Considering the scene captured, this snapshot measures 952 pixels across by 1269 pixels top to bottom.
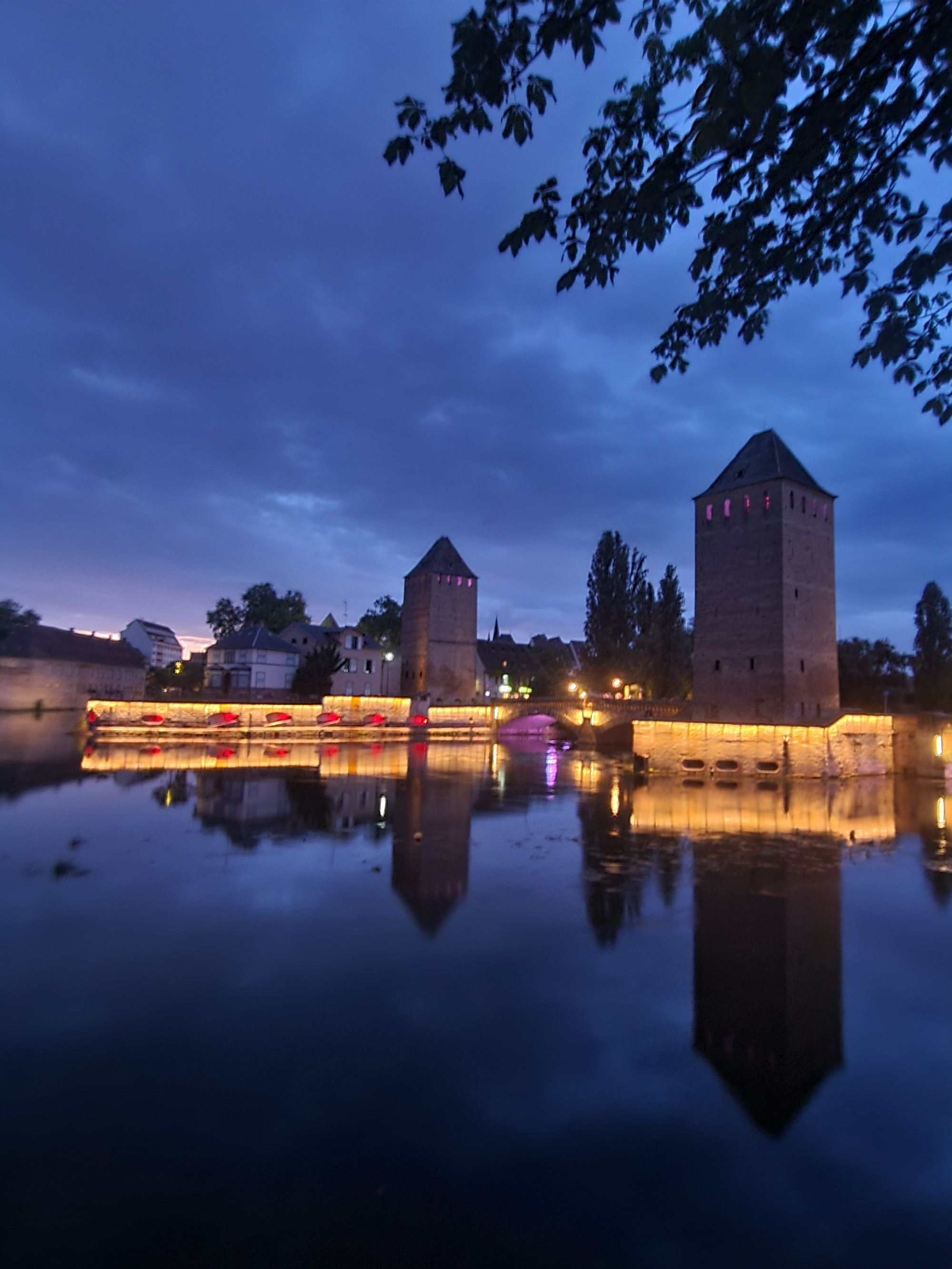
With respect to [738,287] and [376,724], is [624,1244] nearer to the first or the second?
[738,287]

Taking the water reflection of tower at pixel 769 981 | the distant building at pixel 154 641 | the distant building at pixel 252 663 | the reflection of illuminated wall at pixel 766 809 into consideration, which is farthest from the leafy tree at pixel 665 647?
the distant building at pixel 154 641

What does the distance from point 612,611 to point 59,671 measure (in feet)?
149

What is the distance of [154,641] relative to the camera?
122m

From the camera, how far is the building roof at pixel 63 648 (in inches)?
2083

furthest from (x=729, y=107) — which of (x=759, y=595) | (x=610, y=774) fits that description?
(x=759, y=595)

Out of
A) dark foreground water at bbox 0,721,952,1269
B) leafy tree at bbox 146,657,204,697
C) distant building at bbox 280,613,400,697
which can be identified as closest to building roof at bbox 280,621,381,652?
distant building at bbox 280,613,400,697

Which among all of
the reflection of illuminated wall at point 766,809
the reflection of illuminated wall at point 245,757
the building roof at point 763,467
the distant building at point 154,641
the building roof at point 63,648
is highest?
the building roof at point 763,467

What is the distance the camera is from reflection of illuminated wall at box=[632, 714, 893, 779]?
26469 mm

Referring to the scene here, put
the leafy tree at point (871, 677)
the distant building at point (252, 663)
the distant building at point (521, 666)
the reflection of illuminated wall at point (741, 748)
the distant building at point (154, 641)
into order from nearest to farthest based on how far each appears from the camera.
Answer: the reflection of illuminated wall at point (741, 748) < the leafy tree at point (871, 677) < the distant building at point (252, 663) < the distant building at point (521, 666) < the distant building at point (154, 641)

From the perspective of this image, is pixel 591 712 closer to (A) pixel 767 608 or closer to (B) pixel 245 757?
(A) pixel 767 608

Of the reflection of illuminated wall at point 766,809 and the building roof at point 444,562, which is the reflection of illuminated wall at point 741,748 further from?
the building roof at point 444,562

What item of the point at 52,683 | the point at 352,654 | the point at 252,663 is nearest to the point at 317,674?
the point at 252,663

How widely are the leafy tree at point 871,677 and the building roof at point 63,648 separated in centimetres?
5998

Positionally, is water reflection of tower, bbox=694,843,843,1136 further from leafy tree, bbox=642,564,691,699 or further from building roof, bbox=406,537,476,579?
building roof, bbox=406,537,476,579
